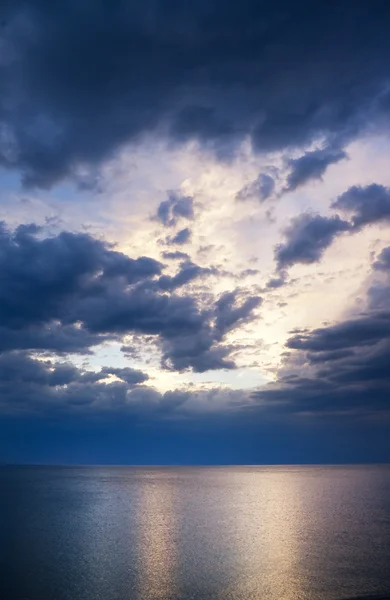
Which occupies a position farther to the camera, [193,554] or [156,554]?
[156,554]

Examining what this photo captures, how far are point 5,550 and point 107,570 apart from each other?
13155 mm

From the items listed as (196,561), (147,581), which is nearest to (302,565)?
(196,561)

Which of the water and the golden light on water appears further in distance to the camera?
the golden light on water

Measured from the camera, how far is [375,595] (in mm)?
30922

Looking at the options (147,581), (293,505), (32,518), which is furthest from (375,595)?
(293,505)

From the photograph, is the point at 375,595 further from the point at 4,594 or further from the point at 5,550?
the point at 5,550

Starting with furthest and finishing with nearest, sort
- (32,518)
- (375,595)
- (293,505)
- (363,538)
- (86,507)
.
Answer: (293,505)
(86,507)
(32,518)
(363,538)
(375,595)

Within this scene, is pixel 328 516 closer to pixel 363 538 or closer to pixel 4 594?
pixel 363 538

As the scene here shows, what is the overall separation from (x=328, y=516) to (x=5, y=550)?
47406mm

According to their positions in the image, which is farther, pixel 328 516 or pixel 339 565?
pixel 328 516

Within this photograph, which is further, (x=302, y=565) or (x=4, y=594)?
(x=302, y=565)

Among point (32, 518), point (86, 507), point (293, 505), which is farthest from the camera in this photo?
point (293, 505)

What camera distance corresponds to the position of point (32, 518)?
70938 mm

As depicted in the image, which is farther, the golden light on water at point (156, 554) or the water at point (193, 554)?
the golden light on water at point (156, 554)
